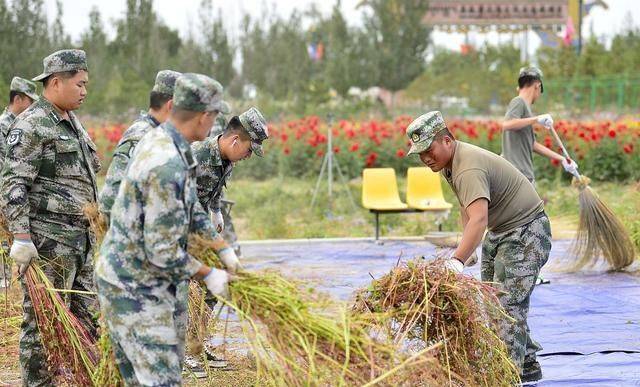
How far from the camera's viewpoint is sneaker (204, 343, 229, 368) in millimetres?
6248

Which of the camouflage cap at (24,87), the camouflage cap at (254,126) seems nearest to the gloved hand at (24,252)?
the camouflage cap at (254,126)

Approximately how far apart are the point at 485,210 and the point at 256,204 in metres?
10.5

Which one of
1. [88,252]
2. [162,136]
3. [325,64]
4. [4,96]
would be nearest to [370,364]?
[162,136]

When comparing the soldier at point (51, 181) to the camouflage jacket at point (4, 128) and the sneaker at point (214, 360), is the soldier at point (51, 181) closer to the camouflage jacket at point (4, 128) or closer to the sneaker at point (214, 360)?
the sneaker at point (214, 360)

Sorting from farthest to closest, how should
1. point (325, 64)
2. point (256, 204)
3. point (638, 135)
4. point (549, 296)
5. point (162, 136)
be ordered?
point (325, 64) < point (638, 135) < point (256, 204) < point (549, 296) < point (162, 136)

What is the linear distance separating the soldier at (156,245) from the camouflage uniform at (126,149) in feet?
2.74

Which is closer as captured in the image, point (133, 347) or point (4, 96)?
point (133, 347)

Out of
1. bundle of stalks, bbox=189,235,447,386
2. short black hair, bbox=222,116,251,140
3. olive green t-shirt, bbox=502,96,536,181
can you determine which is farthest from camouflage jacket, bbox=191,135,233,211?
olive green t-shirt, bbox=502,96,536,181

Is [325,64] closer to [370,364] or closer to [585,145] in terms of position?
[585,145]

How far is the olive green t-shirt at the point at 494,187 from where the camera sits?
208 inches

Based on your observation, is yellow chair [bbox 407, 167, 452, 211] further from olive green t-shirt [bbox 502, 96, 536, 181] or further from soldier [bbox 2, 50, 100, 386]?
soldier [bbox 2, 50, 100, 386]

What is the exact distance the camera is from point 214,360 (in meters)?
6.36

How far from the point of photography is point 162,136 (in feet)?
12.8

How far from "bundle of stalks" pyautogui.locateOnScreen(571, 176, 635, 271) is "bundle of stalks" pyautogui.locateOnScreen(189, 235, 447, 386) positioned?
532 cm
